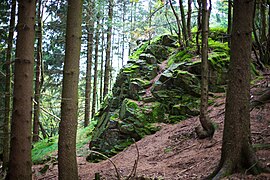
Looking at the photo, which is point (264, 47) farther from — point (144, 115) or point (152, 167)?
point (152, 167)

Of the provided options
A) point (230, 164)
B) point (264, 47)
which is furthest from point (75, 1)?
point (264, 47)

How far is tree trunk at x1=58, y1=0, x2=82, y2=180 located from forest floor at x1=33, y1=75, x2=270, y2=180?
55.7 inches

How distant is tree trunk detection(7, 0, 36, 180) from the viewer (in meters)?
5.12

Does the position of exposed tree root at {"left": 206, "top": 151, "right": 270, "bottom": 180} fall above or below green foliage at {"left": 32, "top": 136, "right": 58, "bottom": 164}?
above

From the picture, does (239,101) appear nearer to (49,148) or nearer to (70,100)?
(70,100)

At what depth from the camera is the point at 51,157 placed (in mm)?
11141

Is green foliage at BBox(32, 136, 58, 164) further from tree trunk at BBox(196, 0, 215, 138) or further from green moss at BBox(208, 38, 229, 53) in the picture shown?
green moss at BBox(208, 38, 229, 53)

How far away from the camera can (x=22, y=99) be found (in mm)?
5172

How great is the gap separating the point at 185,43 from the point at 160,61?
167 cm

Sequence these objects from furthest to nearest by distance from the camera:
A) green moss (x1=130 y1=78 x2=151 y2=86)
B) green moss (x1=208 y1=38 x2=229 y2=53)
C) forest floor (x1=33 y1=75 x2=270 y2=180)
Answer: green moss (x1=130 y1=78 x2=151 y2=86), green moss (x1=208 y1=38 x2=229 y2=53), forest floor (x1=33 y1=75 x2=270 y2=180)

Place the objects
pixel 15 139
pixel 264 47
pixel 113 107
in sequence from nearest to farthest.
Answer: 1. pixel 15 139
2. pixel 264 47
3. pixel 113 107

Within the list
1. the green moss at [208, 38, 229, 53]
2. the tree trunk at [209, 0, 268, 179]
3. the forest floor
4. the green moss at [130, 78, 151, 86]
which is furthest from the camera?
the green moss at [130, 78, 151, 86]

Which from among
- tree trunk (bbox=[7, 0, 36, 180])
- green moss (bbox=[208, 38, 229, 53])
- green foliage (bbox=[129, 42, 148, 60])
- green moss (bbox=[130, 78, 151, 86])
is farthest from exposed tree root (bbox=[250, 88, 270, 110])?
green foliage (bbox=[129, 42, 148, 60])

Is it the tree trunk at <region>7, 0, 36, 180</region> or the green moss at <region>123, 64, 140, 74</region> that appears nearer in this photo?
the tree trunk at <region>7, 0, 36, 180</region>
